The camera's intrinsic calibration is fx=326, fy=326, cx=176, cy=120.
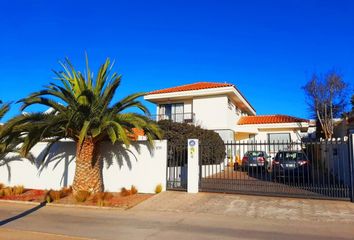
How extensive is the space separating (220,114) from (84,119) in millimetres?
15516

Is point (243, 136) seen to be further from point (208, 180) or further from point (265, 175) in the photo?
point (208, 180)

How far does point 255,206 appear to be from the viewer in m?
10.9

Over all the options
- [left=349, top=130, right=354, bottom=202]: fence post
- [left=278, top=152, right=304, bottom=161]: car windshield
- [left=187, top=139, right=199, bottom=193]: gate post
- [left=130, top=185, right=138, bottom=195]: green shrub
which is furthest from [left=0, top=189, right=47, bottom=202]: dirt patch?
[left=349, top=130, right=354, bottom=202]: fence post

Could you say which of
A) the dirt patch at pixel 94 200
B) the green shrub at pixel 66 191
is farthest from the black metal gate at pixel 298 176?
the green shrub at pixel 66 191

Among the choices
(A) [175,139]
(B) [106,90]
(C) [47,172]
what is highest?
(B) [106,90]

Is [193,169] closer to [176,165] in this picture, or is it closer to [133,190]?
[176,165]

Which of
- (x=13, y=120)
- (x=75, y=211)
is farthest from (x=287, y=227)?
(x=13, y=120)

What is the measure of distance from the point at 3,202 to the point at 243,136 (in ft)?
74.6

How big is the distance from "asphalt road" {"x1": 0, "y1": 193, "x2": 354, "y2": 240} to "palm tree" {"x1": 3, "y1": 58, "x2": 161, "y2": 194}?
93.2 inches

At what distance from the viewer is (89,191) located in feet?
43.1

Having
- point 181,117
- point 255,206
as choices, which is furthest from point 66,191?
point 181,117

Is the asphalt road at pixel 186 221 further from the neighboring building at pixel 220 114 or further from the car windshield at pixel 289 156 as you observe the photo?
the neighboring building at pixel 220 114

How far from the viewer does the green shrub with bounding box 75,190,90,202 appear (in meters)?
12.2

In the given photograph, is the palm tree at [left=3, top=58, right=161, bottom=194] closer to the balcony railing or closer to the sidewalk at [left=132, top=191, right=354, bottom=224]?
the sidewalk at [left=132, top=191, right=354, bottom=224]
